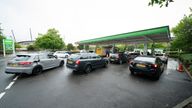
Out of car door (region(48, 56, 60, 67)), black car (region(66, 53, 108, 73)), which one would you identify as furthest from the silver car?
black car (region(66, 53, 108, 73))

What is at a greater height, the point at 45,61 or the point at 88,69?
the point at 45,61

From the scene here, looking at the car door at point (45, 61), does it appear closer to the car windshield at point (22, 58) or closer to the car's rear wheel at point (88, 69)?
the car windshield at point (22, 58)

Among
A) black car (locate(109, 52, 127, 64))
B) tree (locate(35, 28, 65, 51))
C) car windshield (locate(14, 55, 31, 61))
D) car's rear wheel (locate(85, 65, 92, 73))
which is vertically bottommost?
car's rear wheel (locate(85, 65, 92, 73))

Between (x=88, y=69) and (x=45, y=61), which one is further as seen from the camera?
(x=88, y=69)

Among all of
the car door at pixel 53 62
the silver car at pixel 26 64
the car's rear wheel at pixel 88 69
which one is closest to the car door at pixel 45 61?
the silver car at pixel 26 64

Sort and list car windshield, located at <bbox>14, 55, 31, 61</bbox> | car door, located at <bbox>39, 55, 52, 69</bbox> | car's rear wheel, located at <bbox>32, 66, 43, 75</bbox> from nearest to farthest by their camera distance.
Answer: car windshield, located at <bbox>14, 55, 31, 61</bbox> → car's rear wheel, located at <bbox>32, 66, 43, 75</bbox> → car door, located at <bbox>39, 55, 52, 69</bbox>

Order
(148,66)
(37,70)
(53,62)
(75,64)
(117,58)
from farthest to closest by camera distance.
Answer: (117,58) → (53,62) → (75,64) → (37,70) → (148,66)

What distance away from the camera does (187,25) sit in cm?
1324

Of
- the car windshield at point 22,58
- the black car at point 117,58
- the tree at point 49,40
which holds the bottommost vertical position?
the black car at point 117,58

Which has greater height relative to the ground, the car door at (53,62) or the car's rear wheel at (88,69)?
the car door at (53,62)

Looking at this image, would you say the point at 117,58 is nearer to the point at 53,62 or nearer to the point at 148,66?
the point at 148,66

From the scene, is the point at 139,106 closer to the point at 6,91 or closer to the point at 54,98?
the point at 54,98

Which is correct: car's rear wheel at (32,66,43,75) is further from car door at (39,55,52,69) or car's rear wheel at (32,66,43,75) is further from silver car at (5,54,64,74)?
car door at (39,55,52,69)

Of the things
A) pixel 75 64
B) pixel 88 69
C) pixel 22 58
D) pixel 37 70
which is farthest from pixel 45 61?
pixel 88 69
